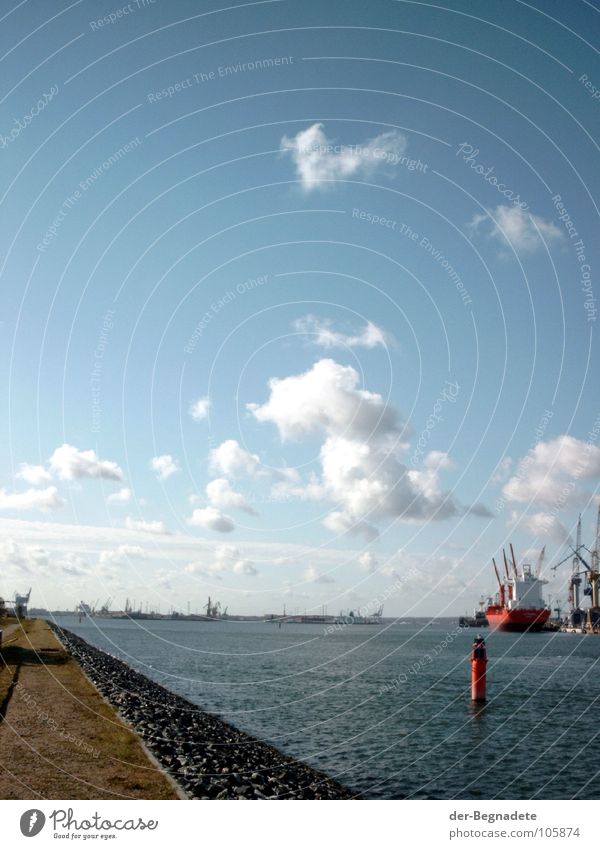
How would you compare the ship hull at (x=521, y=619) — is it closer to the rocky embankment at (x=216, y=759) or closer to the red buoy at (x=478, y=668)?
the red buoy at (x=478, y=668)

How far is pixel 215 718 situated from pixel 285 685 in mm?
21512

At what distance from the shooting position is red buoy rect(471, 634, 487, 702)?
4662cm

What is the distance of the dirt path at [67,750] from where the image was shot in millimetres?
17734

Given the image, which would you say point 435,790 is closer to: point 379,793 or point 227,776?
point 379,793

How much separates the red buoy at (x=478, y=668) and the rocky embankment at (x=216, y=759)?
17.7 m

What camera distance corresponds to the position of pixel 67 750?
21156mm

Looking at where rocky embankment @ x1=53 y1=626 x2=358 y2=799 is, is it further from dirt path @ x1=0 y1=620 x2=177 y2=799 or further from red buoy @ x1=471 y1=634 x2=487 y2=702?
red buoy @ x1=471 y1=634 x2=487 y2=702

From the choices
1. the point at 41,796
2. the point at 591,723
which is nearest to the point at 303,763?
the point at 41,796

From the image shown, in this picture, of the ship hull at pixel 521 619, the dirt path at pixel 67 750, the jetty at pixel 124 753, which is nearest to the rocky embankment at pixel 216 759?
the jetty at pixel 124 753

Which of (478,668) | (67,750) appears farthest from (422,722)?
(67,750)

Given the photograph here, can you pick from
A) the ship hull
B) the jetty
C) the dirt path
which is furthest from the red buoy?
the ship hull

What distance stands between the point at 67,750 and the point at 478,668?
33.4 meters

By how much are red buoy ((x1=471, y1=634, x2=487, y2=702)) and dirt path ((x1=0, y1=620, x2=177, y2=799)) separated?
24577 millimetres

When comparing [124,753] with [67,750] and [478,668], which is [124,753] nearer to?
[67,750]
